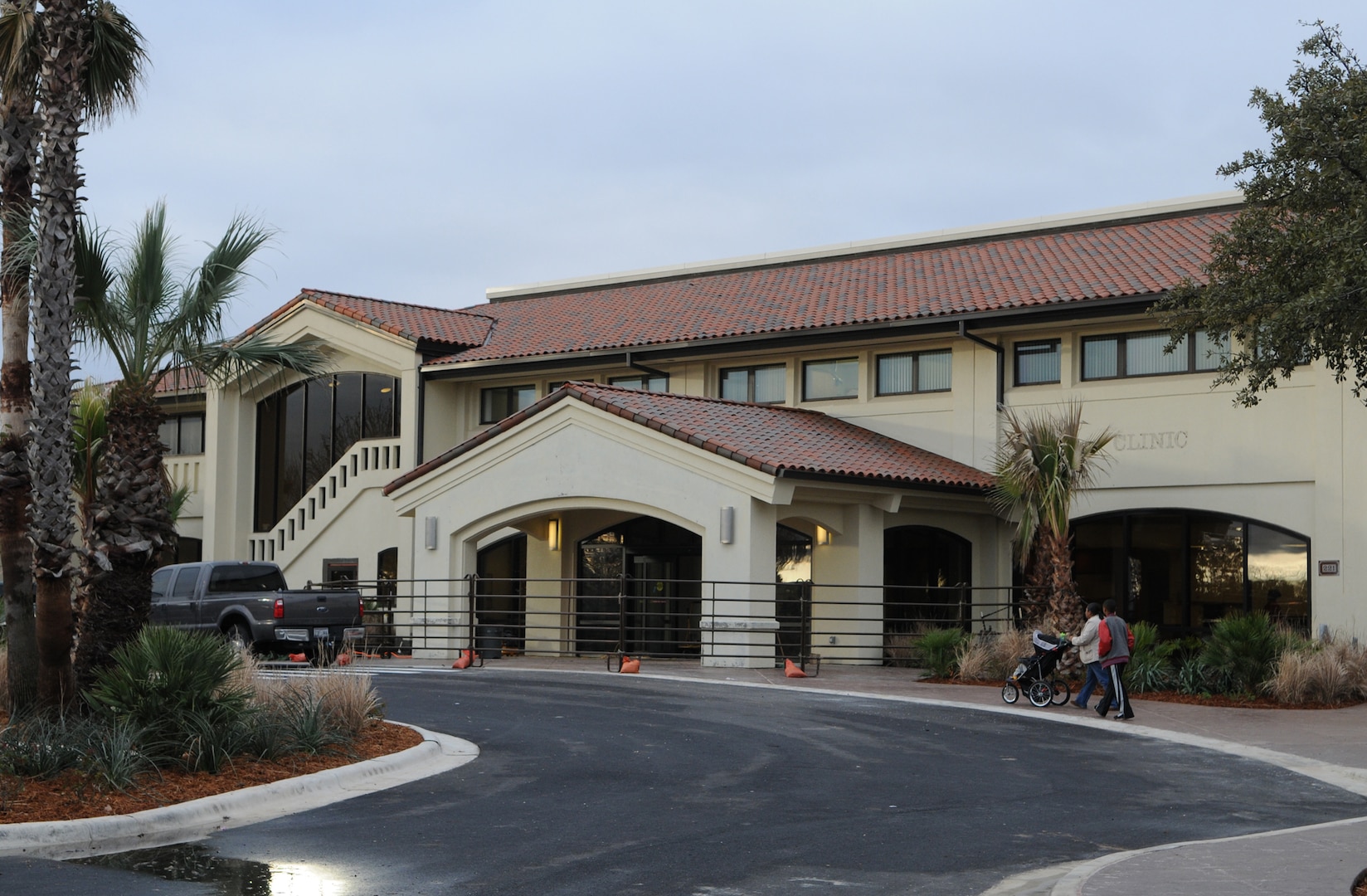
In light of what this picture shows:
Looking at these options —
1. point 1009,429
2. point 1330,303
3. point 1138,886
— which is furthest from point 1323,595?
point 1138,886

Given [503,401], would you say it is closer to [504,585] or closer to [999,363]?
[504,585]

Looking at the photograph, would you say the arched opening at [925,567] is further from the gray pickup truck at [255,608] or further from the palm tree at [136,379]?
the palm tree at [136,379]

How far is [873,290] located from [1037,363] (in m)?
4.54

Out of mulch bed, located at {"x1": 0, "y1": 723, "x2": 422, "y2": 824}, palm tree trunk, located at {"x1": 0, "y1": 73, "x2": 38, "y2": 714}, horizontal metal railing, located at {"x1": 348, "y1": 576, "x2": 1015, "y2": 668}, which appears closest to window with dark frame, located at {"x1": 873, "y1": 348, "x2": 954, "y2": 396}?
horizontal metal railing, located at {"x1": 348, "y1": 576, "x2": 1015, "y2": 668}

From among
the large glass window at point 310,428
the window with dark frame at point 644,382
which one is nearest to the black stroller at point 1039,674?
the window with dark frame at point 644,382

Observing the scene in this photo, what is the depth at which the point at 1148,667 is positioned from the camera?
71.7ft

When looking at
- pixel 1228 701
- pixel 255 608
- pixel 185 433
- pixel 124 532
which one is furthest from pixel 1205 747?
pixel 185 433

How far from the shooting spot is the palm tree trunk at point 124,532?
44.8ft

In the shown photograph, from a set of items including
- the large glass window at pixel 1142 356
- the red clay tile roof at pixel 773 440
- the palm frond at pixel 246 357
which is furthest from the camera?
the large glass window at pixel 1142 356

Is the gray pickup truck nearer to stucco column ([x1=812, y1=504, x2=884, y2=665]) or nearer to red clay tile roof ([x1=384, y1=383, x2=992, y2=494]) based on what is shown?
red clay tile roof ([x1=384, y1=383, x2=992, y2=494])

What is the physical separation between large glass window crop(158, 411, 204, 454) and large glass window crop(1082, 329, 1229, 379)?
73.8 feet

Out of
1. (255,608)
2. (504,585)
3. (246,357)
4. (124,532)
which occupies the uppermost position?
(246,357)

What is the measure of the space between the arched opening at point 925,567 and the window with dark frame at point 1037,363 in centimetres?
318

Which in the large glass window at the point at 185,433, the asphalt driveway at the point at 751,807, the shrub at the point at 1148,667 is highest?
the large glass window at the point at 185,433
